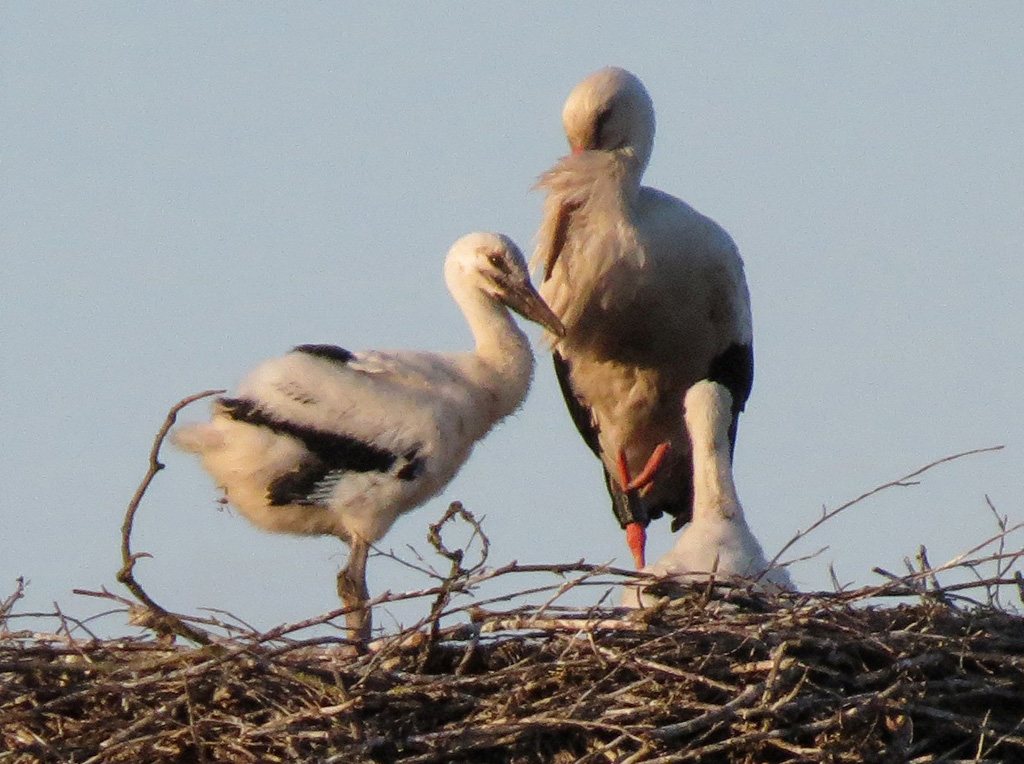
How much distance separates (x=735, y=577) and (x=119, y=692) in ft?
4.64

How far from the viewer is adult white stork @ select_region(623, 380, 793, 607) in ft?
20.5

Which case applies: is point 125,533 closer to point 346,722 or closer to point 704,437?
point 346,722

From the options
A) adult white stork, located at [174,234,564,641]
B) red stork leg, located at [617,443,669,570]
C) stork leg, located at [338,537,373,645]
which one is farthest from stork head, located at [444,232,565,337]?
red stork leg, located at [617,443,669,570]

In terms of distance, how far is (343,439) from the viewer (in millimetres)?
6781

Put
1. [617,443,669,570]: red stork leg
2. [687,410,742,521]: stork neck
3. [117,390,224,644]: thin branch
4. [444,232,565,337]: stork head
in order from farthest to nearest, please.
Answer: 1. [617,443,669,570]: red stork leg
2. [444,232,565,337]: stork head
3. [687,410,742,521]: stork neck
4. [117,390,224,644]: thin branch

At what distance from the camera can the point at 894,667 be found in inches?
210

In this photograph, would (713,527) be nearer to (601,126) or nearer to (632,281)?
(632,281)

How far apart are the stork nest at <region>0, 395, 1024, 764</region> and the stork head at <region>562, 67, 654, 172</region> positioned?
3007 mm

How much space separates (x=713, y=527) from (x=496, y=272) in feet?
3.52

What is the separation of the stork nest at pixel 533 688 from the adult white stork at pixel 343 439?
122cm

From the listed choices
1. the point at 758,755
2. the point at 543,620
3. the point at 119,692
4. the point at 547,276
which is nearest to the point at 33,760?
the point at 119,692

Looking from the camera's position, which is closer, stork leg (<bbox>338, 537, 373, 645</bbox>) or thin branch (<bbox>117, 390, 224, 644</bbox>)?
thin branch (<bbox>117, 390, 224, 644</bbox>)

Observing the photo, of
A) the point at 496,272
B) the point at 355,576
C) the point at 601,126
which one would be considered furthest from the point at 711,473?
the point at 601,126

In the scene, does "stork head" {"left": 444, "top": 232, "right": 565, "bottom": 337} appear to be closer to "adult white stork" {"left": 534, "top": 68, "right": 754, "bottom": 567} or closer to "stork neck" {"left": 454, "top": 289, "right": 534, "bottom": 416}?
"stork neck" {"left": 454, "top": 289, "right": 534, "bottom": 416}
